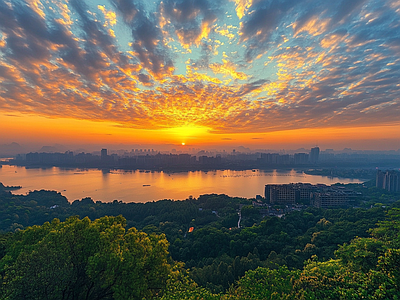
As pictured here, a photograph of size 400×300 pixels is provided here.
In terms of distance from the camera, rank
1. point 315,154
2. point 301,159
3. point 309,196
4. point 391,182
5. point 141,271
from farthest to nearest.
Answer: point 315,154, point 301,159, point 391,182, point 309,196, point 141,271

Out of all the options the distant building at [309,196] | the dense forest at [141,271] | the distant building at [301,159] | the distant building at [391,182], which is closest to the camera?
the dense forest at [141,271]

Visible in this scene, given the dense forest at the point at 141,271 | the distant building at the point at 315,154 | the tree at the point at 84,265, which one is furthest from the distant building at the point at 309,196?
the distant building at the point at 315,154

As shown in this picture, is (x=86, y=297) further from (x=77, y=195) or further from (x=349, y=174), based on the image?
(x=349, y=174)

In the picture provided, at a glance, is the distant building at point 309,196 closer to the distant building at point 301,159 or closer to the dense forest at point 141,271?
the dense forest at point 141,271

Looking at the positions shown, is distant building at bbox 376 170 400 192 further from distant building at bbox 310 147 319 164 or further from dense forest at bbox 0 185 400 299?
distant building at bbox 310 147 319 164

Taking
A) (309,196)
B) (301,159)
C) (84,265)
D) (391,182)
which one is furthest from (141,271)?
(301,159)

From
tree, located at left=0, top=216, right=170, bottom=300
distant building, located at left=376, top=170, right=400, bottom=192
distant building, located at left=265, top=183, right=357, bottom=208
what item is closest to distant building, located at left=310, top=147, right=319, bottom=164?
distant building, located at left=376, top=170, right=400, bottom=192

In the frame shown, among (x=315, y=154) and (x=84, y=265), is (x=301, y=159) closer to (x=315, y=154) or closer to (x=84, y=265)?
(x=315, y=154)

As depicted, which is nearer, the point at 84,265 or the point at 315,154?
the point at 84,265
